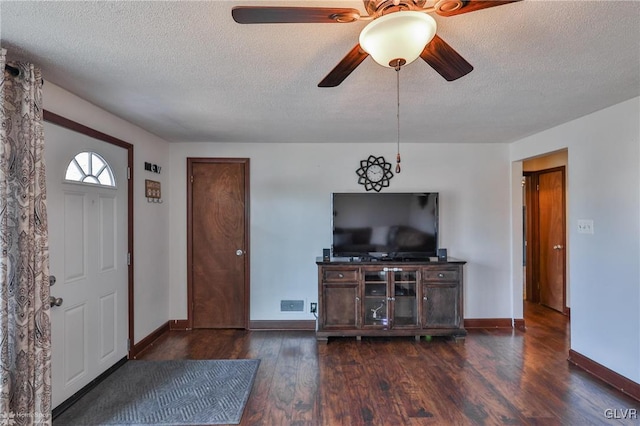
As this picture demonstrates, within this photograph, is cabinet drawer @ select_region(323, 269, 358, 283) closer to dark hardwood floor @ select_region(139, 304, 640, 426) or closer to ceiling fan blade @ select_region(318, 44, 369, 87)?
dark hardwood floor @ select_region(139, 304, 640, 426)

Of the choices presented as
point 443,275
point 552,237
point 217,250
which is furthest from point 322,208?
point 552,237

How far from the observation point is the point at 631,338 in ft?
8.24

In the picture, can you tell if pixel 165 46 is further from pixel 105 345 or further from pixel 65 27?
pixel 105 345

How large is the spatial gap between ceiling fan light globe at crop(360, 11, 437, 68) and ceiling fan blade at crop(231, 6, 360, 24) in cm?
10

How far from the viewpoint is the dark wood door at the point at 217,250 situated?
399 cm

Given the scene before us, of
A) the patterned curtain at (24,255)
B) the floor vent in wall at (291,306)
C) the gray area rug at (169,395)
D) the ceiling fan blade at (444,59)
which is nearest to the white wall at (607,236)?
the ceiling fan blade at (444,59)

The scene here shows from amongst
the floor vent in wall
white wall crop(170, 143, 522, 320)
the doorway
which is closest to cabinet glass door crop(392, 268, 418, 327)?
white wall crop(170, 143, 522, 320)

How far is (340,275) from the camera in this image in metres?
3.52

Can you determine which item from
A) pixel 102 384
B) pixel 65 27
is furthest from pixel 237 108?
pixel 102 384

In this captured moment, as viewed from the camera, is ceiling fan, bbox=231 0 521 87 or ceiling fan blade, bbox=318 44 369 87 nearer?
ceiling fan, bbox=231 0 521 87

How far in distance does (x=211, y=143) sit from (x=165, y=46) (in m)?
2.34

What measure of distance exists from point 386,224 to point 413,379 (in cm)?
163

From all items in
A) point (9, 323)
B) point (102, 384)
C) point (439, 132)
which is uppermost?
point (439, 132)

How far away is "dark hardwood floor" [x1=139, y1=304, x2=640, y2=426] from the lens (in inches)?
88.3
